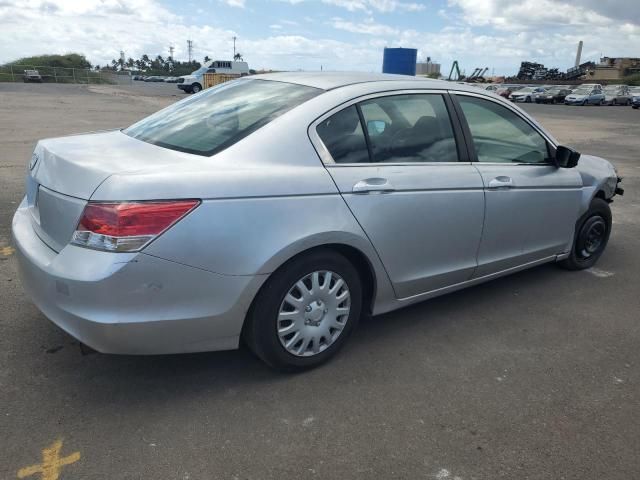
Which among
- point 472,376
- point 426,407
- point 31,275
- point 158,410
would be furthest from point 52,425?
point 472,376

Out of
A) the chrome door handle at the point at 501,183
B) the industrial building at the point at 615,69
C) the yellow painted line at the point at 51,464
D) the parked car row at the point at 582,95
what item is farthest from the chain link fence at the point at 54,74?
the industrial building at the point at 615,69

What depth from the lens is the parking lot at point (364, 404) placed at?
7.83 feet

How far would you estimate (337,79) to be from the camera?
3393 mm

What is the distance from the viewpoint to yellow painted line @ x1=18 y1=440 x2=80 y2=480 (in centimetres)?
223

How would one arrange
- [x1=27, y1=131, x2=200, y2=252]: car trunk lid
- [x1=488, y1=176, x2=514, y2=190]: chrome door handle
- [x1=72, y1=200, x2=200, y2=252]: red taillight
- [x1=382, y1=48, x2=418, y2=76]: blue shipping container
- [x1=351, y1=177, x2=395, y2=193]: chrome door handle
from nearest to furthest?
[x1=72, y1=200, x2=200, y2=252]: red taillight < [x1=27, y1=131, x2=200, y2=252]: car trunk lid < [x1=351, y1=177, x2=395, y2=193]: chrome door handle < [x1=488, y1=176, x2=514, y2=190]: chrome door handle < [x1=382, y1=48, x2=418, y2=76]: blue shipping container

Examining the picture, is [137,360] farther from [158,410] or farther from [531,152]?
[531,152]

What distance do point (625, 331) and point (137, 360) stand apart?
10.7 feet

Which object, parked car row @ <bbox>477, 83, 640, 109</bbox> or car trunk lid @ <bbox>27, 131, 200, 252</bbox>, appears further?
parked car row @ <bbox>477, 83, 640, 109</bbox>

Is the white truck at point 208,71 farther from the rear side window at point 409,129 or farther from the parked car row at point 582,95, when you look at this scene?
the rear side window at point 409,129

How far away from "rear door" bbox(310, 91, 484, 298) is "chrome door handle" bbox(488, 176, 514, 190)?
0.39ft

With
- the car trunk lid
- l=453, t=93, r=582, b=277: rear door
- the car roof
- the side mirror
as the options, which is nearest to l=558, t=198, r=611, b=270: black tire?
l=453, t=93, r=582, b=277: rear door

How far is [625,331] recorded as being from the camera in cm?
380

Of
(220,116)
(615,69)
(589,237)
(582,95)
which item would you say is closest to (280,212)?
(220,116)

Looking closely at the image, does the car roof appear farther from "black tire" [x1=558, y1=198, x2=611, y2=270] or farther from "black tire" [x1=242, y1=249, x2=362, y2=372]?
"black tire" [x1=558, y1=198, x2=611, y2=270]
